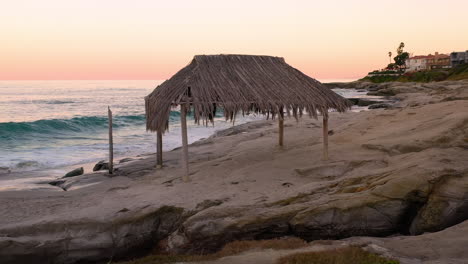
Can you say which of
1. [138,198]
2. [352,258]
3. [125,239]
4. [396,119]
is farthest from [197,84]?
[396,119]

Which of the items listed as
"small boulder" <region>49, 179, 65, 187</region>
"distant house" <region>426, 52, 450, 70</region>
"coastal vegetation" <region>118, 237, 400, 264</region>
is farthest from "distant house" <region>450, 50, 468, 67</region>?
"coastal vegetation" <region>118, 237, 400, 264</region>

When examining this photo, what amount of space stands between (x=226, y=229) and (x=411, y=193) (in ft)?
12.7

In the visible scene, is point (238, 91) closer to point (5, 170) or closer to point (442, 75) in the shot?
point (5, 170)

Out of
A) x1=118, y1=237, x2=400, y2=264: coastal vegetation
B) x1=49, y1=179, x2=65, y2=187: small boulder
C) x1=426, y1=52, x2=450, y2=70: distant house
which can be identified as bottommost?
x1=49, y1=179, x2=65, y2=187: small boulder

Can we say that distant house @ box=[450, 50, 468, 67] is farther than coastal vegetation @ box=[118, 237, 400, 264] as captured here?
Yes

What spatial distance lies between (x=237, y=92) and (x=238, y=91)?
85 millimetres

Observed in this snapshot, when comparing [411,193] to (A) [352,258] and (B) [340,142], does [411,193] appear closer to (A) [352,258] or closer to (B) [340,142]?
(A) [352,258]

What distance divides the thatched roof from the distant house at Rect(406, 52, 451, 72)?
10668 centimetres

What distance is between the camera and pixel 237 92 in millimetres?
Result: 12906

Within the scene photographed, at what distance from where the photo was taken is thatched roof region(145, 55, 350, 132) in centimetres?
1227

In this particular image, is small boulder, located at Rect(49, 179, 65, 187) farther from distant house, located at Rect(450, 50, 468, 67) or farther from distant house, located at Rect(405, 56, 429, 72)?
distant house, located at Rect(405, 56, 429, 72)

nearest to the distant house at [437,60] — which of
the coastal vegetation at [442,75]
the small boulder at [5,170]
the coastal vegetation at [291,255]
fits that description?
the coastal vegetation at [442,75]

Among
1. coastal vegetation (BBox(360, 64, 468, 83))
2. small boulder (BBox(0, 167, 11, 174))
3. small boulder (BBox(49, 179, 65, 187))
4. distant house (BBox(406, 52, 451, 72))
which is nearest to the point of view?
small boulder (BBox(49, 179, 65, 187))

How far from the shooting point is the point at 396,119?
60.9 feet
